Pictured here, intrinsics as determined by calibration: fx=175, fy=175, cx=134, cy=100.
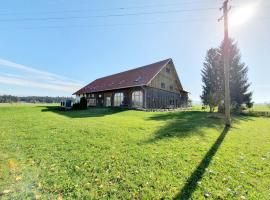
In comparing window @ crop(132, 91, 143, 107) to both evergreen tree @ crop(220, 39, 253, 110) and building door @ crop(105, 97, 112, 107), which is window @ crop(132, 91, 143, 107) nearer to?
building door @ crop(105, 97, 112, 107)

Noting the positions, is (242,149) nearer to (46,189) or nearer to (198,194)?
(198,194)

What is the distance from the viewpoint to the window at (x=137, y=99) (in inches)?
874

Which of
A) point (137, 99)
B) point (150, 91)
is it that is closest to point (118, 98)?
point (137, 99)

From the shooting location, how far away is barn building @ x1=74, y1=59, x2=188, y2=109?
22.1m

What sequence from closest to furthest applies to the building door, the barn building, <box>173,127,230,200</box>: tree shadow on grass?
<box>173,127,230,200</box>: tree shadow on grass < the barn building < the building door

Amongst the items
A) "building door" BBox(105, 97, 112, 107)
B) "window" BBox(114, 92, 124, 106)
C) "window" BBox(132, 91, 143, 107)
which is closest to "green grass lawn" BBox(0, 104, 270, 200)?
"window" BBox(132, 91, 143, 107)

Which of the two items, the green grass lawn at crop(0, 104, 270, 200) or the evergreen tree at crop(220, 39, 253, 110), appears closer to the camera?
the green grass lawn at crop(0, 104, 270, 200)

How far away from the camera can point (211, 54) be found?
1220 inches

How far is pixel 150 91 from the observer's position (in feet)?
73.5

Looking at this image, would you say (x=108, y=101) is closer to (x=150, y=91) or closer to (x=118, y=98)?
(x=118, y=98)

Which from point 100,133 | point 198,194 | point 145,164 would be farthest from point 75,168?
point 100,133

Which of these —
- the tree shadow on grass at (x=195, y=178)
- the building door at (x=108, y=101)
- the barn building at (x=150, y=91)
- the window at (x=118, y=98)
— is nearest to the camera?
the tree shadow on grass at (x=195, y=178)

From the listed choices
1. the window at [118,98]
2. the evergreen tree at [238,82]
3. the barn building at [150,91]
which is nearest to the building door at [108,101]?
the barn building at [150,91]

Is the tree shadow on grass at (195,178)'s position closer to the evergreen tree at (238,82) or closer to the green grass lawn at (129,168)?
the green grass lawn at (129,168)
